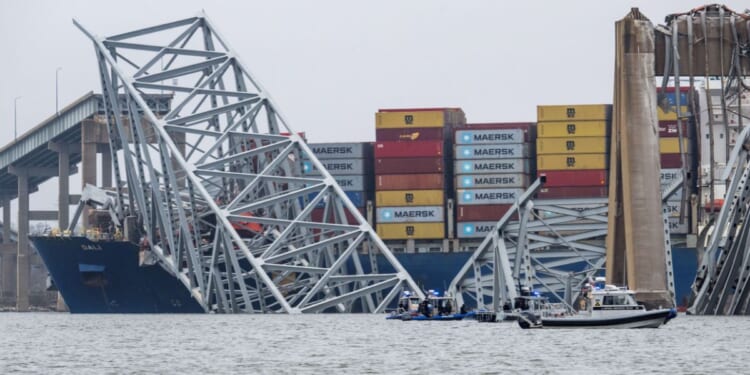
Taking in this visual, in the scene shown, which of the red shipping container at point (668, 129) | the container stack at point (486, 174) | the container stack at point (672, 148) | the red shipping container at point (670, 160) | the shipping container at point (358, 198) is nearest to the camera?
the container stack at point (672, 148)

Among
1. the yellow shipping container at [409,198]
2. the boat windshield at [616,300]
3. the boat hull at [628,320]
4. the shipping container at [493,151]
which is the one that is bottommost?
the boat hull at [628,320]

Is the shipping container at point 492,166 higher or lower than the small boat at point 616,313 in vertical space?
higher

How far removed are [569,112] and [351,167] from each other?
634 inches

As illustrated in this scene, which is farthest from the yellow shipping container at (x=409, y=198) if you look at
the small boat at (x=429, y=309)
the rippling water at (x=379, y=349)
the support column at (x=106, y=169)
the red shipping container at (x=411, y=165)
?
the support column at (x=106, y=169)

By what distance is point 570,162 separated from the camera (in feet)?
403

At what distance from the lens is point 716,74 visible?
8431cm

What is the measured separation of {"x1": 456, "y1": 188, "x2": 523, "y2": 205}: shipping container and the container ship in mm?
70

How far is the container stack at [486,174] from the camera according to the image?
124m

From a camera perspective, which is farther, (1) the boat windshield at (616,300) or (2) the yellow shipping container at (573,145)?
(2) the yellow shipping container at (573,145)

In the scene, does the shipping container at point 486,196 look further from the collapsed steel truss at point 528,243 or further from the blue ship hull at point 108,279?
the blue ship hull at point 108,279

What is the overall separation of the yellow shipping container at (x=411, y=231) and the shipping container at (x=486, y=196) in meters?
2.50

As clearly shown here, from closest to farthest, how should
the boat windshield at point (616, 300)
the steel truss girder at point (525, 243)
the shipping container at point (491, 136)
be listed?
the boat windshield at point (616, 300) → the steel truss girder at point (525, 243) → the shipping container at point (491, 136)

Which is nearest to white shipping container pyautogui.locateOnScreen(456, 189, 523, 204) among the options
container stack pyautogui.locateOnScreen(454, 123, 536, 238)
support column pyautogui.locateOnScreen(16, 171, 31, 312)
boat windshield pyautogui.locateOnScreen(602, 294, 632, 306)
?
container stack pyautogui.locateOnScreen(454, 123, 536, 238)

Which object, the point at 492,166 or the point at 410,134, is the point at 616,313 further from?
the point at 410,134
